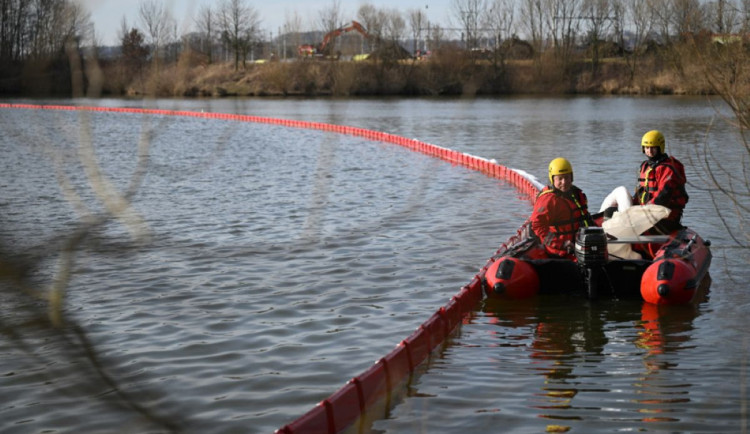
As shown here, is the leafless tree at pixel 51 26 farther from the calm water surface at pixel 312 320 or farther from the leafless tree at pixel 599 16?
the leafless tree at pixel 599 16

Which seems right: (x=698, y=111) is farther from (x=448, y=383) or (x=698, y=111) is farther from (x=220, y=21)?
(x=220, y=21)

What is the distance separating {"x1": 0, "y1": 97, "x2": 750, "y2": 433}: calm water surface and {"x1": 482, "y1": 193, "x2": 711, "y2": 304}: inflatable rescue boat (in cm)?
20

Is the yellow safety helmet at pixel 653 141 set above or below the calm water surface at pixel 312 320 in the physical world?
above

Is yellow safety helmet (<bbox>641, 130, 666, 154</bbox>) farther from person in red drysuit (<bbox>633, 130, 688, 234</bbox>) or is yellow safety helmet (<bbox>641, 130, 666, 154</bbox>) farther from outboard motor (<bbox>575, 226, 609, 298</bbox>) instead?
outboard motor (<bbox>575, 226, 609, 298</bbox>)

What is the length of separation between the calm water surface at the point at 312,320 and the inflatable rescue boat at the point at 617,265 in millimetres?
203

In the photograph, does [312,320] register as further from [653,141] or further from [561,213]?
[653,141]

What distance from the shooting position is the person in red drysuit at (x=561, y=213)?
9.90 meters

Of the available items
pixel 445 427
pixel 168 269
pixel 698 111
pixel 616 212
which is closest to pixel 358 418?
pixel 445 427

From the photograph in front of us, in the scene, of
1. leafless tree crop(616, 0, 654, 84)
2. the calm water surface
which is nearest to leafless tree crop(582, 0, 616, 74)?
leafless tree crop(616, 0, 654, 84)

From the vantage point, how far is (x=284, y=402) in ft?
22.7

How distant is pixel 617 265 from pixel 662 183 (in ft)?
5.66

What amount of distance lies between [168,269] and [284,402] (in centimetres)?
532

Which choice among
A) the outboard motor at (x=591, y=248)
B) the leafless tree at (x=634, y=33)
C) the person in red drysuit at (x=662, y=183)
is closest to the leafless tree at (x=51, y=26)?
the outboard motor at (x=591, y=248)

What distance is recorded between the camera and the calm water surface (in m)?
6.34
